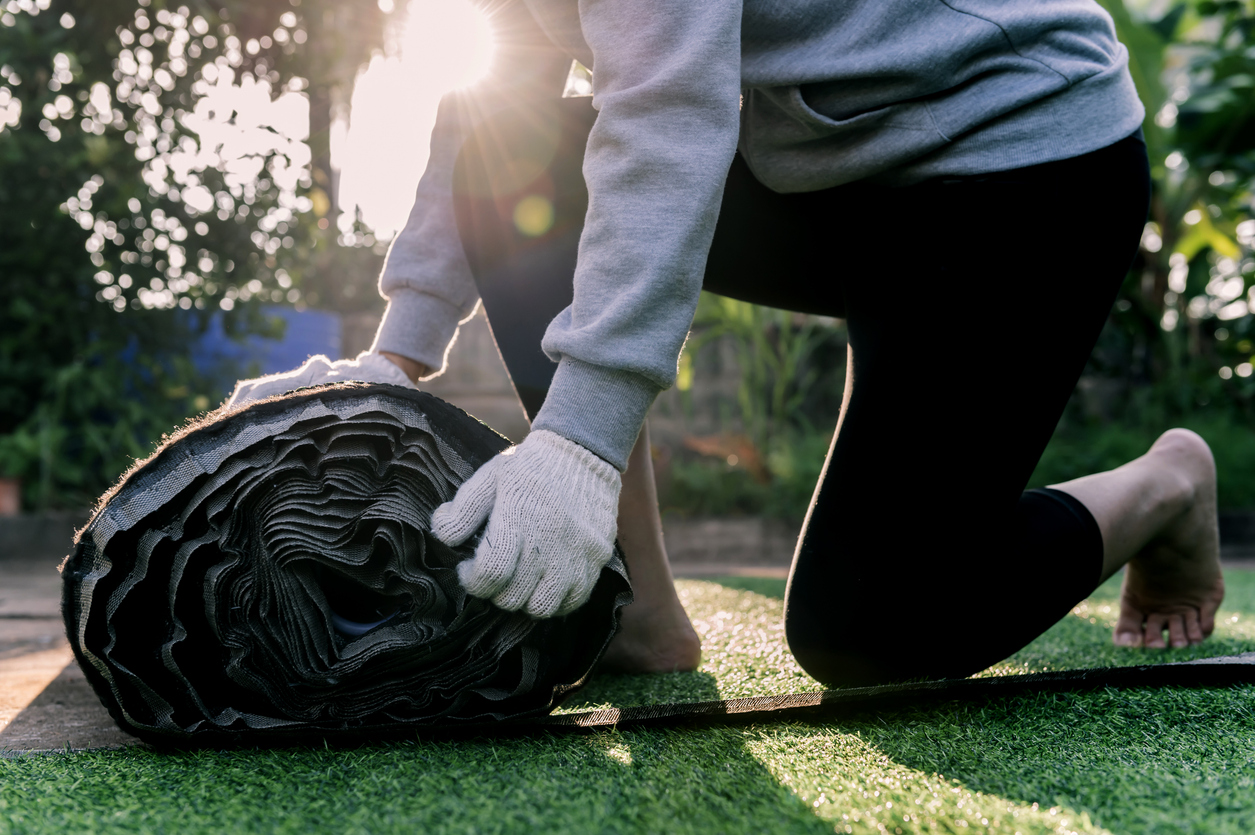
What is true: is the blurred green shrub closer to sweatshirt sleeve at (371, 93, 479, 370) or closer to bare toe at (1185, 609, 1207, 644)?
bare toe at (1185, 609, 1207, 644)

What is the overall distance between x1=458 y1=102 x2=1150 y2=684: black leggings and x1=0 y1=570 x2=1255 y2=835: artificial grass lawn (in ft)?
0.57

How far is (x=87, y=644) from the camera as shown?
861mm

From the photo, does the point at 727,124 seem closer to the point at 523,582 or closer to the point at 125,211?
the point at 523,582

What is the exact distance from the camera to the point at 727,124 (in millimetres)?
932

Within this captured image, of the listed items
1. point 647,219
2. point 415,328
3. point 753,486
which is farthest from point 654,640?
point 753,486

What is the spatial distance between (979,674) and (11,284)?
3873 millimetres

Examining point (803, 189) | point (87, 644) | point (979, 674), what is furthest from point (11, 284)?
point (979, 674)

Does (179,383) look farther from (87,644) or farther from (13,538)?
(87,644)

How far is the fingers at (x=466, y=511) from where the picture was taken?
876 millimetres

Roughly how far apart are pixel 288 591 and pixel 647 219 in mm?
551

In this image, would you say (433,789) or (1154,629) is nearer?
(433,789)

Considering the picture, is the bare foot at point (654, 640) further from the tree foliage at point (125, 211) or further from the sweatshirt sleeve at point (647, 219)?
the tree foliage at point (125, 211)

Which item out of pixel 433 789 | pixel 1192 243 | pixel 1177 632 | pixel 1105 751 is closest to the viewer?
pixel 433 789

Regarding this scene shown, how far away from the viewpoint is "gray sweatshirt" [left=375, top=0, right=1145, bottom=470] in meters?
0.90
